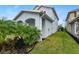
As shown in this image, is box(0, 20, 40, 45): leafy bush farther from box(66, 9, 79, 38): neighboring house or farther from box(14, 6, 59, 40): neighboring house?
box(66, 9, 79, 38): neighboring house

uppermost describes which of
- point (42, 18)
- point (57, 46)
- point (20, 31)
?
point (42, 18)

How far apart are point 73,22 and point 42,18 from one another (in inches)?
13.2

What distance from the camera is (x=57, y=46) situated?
3.03 m

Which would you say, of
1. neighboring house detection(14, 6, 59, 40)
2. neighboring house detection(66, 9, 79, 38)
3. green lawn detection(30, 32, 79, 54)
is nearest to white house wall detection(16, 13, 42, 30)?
neighboring house detection(14, 6, 59, 40)

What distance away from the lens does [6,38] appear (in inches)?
119

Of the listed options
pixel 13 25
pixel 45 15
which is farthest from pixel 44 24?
pixel 13 25

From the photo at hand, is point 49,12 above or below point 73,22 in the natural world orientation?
above

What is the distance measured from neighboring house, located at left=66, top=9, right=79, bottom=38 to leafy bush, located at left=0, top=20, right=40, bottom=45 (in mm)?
340

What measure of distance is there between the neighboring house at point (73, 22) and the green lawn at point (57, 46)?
74 mm

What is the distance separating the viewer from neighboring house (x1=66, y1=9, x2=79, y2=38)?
9.92ft

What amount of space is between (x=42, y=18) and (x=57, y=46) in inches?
13.4

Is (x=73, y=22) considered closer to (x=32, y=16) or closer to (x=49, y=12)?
(x=49, y=12)

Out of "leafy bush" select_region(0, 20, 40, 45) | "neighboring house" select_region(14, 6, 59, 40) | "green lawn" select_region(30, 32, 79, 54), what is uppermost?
"neighboring house" select_region(14, 6, 59, 40)

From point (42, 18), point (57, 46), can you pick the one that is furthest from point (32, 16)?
point (57, 46)
